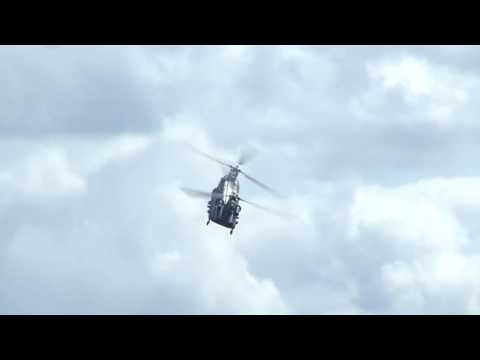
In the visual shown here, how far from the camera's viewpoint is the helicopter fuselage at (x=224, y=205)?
104875mm

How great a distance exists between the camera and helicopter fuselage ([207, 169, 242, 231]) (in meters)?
105

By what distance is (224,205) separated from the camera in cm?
10469
